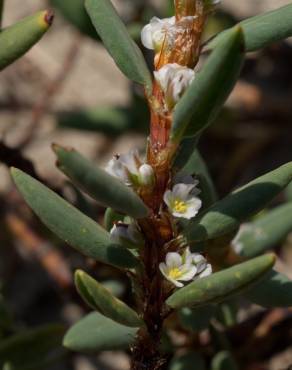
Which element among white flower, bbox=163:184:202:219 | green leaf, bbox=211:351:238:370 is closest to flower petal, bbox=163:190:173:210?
white flower, bbox=163:184:202:219

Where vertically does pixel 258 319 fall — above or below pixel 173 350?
below

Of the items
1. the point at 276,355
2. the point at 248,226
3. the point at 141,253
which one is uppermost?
the point at 141,253

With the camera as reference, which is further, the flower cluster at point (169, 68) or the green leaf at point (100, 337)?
the green leaf at point (100, 337)

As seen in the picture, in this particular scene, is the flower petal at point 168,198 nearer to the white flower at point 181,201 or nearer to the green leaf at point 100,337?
the white flower at point 181,201

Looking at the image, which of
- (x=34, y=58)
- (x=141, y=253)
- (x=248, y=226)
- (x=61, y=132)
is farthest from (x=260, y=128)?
(x=141, y=253)

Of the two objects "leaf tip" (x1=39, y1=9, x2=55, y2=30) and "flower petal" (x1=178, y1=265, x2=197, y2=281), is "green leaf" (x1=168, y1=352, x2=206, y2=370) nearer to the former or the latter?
"flower petal" (x1=178, y1=265, x2=197, y2=281)

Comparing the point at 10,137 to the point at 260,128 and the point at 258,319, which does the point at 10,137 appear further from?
the point at 258,319

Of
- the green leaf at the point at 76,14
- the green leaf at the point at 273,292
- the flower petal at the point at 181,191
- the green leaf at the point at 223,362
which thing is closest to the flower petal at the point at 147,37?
the flower petal at the point at 181,191
